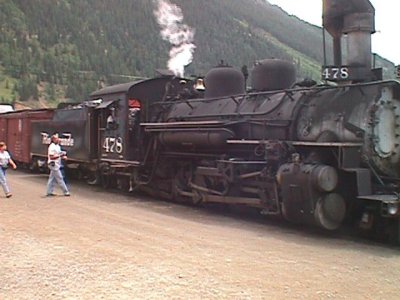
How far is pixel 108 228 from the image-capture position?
9.78 m

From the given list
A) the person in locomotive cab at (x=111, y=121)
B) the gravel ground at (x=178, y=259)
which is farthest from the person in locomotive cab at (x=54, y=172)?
the gravel ground at (x=178, y=259)

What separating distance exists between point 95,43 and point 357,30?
271 feet

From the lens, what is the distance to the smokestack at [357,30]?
1003 centimetres

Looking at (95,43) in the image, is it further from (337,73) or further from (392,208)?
(392,208)

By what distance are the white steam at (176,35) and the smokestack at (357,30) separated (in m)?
7.57

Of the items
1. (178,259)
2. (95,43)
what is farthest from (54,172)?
(95,43)

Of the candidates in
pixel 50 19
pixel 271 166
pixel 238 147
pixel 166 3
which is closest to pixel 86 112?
pixel 238 147

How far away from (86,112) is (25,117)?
7.48 meters

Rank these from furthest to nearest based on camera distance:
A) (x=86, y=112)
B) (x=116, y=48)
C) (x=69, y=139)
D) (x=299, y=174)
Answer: (x=116, y=48) < (x=69, y=139) < (x=86, y=112) < (x=299, y=174)

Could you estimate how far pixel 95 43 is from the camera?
8962 centimetres

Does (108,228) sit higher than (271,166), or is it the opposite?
(271,166)

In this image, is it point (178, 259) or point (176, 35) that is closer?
point (178, 259)

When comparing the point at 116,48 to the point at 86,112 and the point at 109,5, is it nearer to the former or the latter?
the point at 109,5

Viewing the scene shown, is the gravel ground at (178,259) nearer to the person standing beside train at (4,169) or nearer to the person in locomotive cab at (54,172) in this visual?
the person standing beside train at (4,169)
